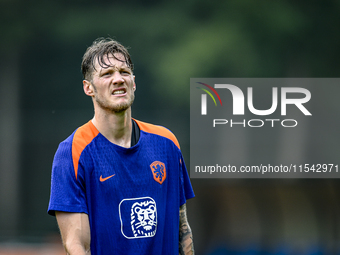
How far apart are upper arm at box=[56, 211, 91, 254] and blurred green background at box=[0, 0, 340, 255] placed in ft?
5.63

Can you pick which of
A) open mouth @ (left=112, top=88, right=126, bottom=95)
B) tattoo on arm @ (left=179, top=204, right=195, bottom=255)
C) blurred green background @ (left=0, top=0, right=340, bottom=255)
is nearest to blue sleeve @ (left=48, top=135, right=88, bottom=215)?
open mouth @ (left=112, top=88, right=126, bottom=95)

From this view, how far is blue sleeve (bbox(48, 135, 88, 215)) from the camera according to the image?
5.90 feet

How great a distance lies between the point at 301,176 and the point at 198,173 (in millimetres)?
902

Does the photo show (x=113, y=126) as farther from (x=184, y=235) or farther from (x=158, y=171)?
(x=184, y=235)

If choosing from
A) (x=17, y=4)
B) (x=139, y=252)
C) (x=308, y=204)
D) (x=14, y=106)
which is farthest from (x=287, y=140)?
(x=17, y=4)

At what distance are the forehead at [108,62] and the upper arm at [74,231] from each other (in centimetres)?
73

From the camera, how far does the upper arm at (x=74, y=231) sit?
70.7 inches

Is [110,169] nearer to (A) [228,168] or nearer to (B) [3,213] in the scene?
(A) [228,168]

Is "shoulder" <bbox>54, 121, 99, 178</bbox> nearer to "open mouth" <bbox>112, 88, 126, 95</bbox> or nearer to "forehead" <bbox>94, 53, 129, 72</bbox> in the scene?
"open mouth" <bbox>112, 88, 126, 95</bbox>

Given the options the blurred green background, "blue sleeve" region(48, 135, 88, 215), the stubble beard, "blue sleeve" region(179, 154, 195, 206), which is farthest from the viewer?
the blurred green background

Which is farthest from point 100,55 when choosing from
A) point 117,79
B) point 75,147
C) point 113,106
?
point 75,147

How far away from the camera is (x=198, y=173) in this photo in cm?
348

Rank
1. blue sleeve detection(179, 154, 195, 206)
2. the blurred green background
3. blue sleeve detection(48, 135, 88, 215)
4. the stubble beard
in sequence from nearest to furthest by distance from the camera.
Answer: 1. blue sleeve detection(48, 135, 88, 215)
2. the stubble beard
3. blue sleeve detection(179, 154, 195, 206)
4. the blurred green background

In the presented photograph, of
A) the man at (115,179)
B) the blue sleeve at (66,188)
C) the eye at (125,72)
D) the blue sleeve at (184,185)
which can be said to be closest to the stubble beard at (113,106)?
the man at (115,179)
